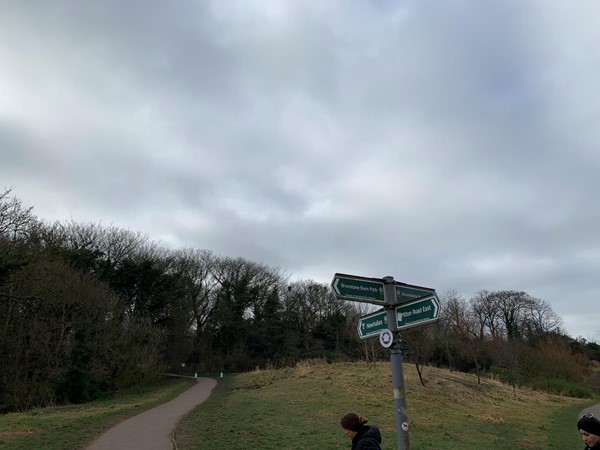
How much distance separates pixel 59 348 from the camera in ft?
92.6

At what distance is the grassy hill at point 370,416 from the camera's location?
1277 centimetres

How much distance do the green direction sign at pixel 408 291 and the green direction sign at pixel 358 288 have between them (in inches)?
8.8

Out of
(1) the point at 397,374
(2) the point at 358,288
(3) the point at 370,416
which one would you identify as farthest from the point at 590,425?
(3) the point at 370,416

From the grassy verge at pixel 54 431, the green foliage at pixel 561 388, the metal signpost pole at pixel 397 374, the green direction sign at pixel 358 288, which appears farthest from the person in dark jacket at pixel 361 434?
the green foliage at pixel 561 388

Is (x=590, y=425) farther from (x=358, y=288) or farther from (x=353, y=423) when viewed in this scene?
(x=358, y=288)

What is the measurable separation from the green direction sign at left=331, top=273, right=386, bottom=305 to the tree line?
1.12 meters

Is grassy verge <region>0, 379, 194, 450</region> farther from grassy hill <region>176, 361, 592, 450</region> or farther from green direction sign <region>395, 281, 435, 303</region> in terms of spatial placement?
green direction sign <region>395, 281, 435, 303</region>

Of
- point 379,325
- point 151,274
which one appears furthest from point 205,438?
point 151,274

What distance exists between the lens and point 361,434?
15.9 ft

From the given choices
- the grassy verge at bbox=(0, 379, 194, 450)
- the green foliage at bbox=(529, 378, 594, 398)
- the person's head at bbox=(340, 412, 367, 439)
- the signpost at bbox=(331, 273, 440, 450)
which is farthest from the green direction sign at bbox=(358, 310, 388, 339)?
the green foliage at bbox=(529, 378, 594, 398)

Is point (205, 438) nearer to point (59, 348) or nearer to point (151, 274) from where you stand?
point (59, 348)

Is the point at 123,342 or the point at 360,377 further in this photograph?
the point at 123,342

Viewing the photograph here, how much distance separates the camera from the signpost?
5.57 metres

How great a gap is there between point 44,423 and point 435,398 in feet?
50.6
